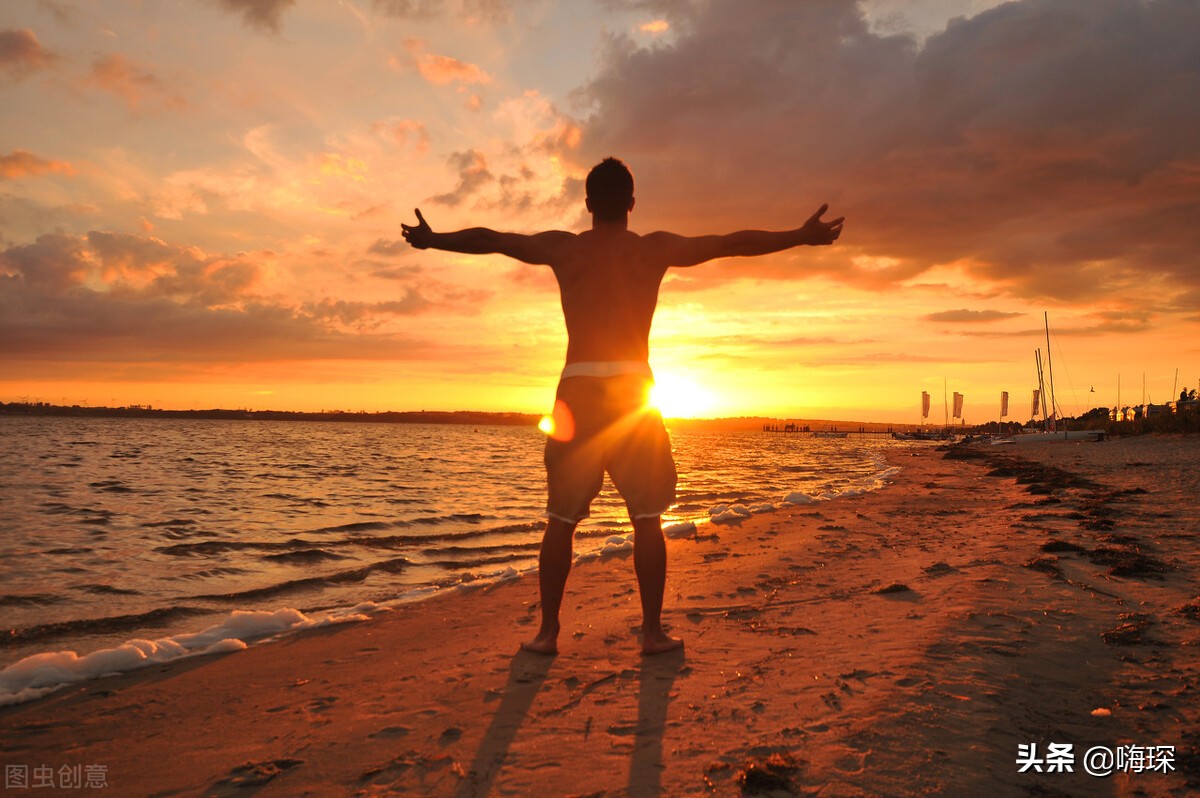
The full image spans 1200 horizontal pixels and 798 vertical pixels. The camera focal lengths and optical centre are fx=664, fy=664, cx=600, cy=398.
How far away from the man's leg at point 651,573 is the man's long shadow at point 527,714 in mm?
108

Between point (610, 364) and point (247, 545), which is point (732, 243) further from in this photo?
point (247, 545)

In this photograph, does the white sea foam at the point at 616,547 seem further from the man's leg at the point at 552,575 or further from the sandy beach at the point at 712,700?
the man's leg at the point at 552,575

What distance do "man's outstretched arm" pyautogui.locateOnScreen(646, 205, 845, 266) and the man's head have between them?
244 millimetres

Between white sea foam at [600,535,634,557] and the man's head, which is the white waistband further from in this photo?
white sea foam at [600,535,634,557]

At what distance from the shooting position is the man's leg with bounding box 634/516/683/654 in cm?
367

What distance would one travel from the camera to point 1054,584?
15.2 ft

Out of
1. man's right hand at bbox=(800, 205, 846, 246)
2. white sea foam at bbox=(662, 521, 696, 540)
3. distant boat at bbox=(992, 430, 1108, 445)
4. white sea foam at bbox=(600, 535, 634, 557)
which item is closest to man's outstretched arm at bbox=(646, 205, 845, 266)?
man's right hand at bbox=(800, 205, 846, 246)

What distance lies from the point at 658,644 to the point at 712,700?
0.75 m

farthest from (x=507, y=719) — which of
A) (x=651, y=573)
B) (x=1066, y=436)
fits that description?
(x=1066, y=436)

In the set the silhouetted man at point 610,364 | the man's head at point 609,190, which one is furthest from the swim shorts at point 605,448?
the man's head at point 609,190

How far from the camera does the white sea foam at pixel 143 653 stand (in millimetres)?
3613

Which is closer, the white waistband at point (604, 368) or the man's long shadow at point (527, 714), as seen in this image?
the man's long shadow at point (527, 714)

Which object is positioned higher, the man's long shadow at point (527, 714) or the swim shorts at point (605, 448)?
the swim shorts at point (605, 448)

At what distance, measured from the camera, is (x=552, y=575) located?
3740 millimetres
